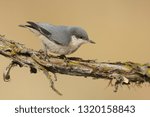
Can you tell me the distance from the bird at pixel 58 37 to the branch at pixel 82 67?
10 centimetres

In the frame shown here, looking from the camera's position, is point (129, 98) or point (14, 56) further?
point (129, 98)

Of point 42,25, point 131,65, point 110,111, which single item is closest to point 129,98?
point 110,111

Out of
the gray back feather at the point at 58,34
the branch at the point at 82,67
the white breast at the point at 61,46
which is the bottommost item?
the branch at the point at 82,67

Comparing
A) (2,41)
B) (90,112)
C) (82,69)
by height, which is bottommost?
(90,112)

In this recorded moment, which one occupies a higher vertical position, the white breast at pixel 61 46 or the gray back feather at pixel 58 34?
the gray back feather at pixel 58 34

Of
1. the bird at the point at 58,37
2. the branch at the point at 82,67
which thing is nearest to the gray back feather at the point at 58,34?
the bird at the point at 58,37

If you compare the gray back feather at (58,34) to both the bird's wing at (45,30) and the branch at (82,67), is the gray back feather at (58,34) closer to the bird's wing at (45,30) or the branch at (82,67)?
the bird's wing at (45,30)

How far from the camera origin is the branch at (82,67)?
6.95 feet

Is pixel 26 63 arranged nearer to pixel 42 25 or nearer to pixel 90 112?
pixel 42 25

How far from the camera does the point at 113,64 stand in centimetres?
214

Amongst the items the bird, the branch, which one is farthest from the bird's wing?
the branch

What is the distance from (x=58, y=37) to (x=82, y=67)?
9.9 inches

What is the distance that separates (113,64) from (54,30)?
38 centimetres

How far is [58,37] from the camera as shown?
2.27 m
